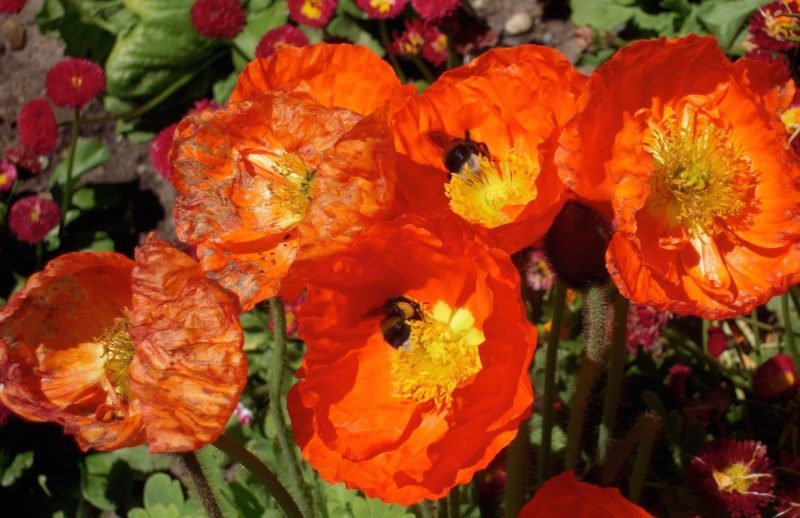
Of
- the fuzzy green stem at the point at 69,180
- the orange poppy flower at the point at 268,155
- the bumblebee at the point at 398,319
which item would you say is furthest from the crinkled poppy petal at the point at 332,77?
the fuzzy green stem at the point at 69,180

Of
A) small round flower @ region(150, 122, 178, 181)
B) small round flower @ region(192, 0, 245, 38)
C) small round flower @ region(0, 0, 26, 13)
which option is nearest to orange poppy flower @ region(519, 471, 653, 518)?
small round flower @ region(150, 122, 178, 181)

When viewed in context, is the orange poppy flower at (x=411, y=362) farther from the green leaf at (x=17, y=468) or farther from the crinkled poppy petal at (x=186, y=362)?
the green leaf at (x=17, y=468)

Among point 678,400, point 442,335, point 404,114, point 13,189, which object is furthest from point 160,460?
point 404,114

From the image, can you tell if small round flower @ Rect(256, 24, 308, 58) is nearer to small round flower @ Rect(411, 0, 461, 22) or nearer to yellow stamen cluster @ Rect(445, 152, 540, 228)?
small round flower @ Rect(411, 0, 461, 22)

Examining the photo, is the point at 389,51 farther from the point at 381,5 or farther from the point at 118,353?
the point at 118,353

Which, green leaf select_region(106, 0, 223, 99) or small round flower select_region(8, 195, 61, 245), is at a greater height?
green leaf select_region(106, 0, 223, 99)

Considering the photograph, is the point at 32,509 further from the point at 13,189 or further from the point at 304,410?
the point at 304,410
